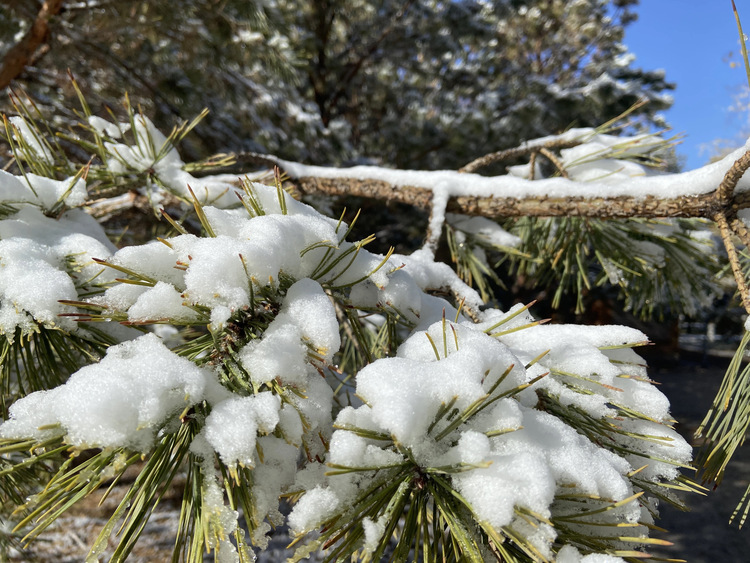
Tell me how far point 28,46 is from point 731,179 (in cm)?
200

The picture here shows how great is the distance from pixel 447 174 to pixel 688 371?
299 inches

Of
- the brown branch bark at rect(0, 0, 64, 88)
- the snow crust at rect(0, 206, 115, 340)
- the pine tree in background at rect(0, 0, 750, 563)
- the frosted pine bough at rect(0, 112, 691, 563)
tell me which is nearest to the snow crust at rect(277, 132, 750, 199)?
the pine tree in background at rect(0, 0, 750, 563)

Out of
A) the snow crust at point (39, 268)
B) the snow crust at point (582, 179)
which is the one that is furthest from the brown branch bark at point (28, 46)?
the snow crust at point (39, 268)

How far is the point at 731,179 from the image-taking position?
22.6 inches

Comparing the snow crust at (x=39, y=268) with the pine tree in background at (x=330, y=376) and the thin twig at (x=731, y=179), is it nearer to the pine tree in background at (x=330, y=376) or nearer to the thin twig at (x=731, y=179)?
the pine tree in background at (x=330, y=376)

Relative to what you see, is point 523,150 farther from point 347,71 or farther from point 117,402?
point 347,71

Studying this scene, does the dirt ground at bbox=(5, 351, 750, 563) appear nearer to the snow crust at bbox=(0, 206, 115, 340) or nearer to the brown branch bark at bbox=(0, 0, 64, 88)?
the snow crust at bbox=(0, 206, 115, 340)

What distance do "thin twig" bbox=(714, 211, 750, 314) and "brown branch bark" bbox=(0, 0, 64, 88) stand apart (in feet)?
6.33

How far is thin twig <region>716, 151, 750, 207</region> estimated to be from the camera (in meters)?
0.54

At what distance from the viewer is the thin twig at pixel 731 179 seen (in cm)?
54

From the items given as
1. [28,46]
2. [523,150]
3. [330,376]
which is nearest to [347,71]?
[28,46]

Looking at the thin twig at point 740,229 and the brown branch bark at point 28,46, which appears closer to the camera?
the thin twig at point 740,229

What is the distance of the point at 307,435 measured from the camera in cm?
38

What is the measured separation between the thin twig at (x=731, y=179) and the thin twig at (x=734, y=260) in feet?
0.07
